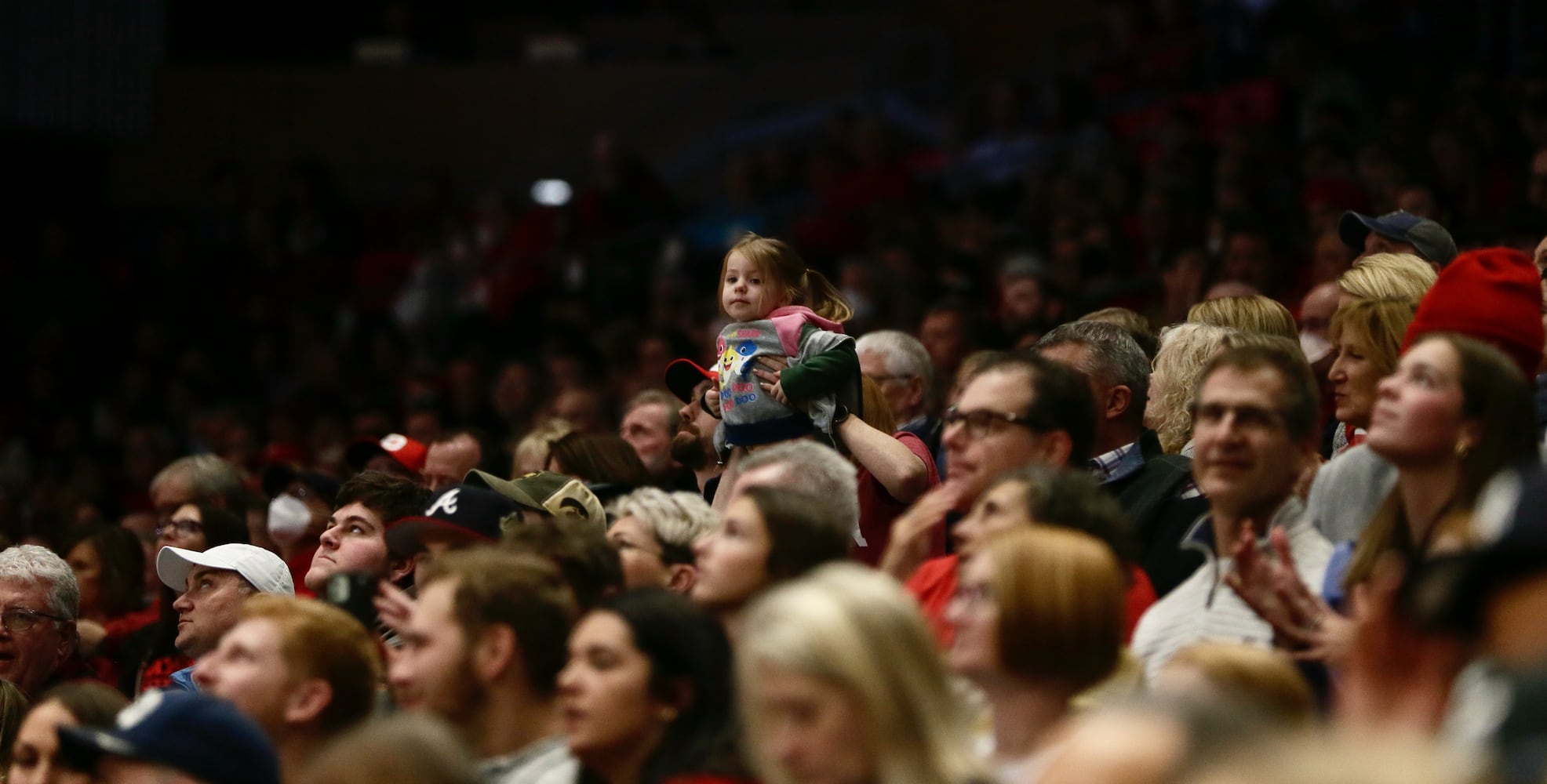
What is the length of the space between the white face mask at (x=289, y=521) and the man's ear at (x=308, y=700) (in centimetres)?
314

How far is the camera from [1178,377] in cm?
533

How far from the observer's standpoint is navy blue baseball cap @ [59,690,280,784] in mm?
3607

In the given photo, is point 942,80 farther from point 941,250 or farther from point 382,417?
point 382,417

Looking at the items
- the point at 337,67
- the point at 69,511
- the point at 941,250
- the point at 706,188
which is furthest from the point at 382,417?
the point at 337,67

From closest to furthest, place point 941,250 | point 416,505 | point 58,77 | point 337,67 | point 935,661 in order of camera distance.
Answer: point 935,661, point 416,505, point 941,250, point 58,77, point 337,67

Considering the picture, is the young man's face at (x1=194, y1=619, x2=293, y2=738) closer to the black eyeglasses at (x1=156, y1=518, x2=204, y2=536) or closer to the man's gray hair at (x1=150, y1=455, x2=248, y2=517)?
the black eyeglasses at (x1=156, y1=518, x2=204, y2=536)

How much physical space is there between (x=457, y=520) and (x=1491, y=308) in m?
2.36

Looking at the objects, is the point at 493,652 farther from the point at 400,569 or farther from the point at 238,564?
the point at 238,564

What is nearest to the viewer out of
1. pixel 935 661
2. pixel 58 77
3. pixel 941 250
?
pixel 935 661

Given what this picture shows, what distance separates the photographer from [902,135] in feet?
50.6

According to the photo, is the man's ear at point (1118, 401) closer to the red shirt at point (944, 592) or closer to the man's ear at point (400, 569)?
the red shirt at point (944, 592)

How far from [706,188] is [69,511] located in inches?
278

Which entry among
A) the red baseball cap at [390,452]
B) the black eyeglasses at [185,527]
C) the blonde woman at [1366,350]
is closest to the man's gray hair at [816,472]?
the blonde woman at [1366,350]

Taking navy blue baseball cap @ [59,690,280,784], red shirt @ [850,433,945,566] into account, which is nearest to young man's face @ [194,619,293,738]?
navy blue baseball cap @ [59,690,280,784]
